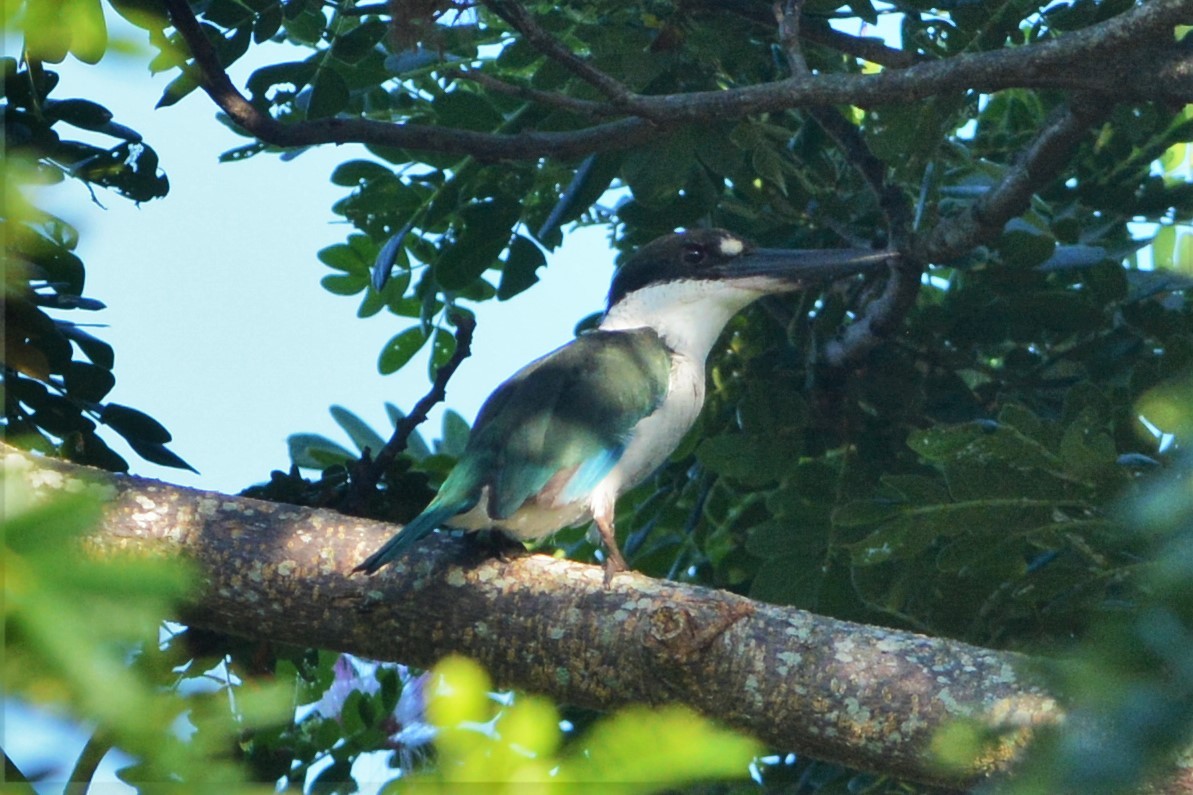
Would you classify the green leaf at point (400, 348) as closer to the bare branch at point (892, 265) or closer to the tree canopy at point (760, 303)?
the tree canopy at point (760, 303)

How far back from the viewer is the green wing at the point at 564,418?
110 inches

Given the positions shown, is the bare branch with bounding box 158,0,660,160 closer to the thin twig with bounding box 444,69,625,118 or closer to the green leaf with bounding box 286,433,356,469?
the thin twig with bounding box 444,69,625,118

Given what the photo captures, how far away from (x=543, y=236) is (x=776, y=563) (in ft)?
2.98

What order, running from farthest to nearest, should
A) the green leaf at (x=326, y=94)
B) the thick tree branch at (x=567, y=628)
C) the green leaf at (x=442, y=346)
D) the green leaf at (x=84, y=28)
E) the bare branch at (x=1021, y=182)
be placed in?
the green leaf at (x=442, y=346) < the green leaf at (x=326, y=94) < the bare branch at (x=1021, y=182) < the thick tree branch at (x=567, y=628) < the green leaf at (x=84, y=28)

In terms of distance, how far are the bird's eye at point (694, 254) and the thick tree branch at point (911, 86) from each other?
28.8 inches

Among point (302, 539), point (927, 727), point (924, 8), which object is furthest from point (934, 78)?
point (302, 539)

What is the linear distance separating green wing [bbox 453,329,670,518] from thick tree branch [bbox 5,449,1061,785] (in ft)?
0.82

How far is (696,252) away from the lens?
359cm

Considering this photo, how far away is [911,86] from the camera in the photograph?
9.12 ft

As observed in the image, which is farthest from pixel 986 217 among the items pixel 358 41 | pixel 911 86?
pixel 358 41

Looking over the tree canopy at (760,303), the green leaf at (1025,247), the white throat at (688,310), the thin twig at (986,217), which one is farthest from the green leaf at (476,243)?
the green leaf at (1025,247)

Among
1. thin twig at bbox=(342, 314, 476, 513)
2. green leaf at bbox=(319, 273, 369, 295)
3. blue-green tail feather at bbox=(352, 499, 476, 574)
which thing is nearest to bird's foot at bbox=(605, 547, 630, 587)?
blue-green tail feather at bbox=(352, 499, 476, 574)

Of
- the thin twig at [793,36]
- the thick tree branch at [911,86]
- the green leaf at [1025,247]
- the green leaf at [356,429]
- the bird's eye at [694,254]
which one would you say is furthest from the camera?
the green leaf at [356,429]

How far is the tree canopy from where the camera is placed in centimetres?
246
